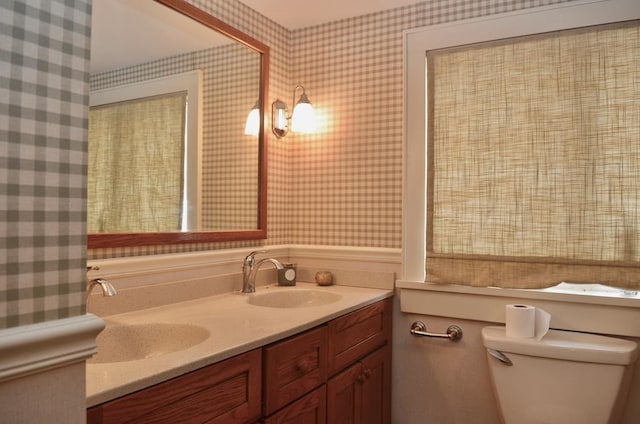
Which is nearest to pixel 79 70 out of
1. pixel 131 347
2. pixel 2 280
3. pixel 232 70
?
pixel 2 280

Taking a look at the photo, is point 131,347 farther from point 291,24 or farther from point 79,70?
point 291,24

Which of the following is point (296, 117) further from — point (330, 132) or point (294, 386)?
point (294, 386)

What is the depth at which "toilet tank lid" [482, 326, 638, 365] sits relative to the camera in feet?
5.40

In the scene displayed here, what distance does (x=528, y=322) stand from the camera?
1.78 meters

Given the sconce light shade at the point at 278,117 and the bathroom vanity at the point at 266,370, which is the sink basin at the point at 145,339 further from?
the sconce light shade at the point at 278,117

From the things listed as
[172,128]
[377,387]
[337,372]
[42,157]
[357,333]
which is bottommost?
[377,387]

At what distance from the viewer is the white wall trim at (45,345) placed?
685 mm

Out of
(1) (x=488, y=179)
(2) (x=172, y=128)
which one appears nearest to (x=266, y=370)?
(2) (x=172, y=128)

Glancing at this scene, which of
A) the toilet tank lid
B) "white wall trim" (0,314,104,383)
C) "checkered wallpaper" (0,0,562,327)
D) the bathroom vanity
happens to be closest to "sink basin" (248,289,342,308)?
the bathroom vanity

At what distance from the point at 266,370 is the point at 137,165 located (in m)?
0.82

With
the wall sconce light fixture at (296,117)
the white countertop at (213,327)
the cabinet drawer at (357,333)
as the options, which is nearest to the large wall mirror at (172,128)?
the wall sconce light fixture at (296,117)

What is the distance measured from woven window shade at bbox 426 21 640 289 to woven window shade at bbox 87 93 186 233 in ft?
3.44

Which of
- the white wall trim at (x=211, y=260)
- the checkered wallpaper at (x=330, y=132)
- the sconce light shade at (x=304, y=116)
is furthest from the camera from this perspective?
the sconce light shade at (x=304, y=116)

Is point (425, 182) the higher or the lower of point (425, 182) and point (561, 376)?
the higher
